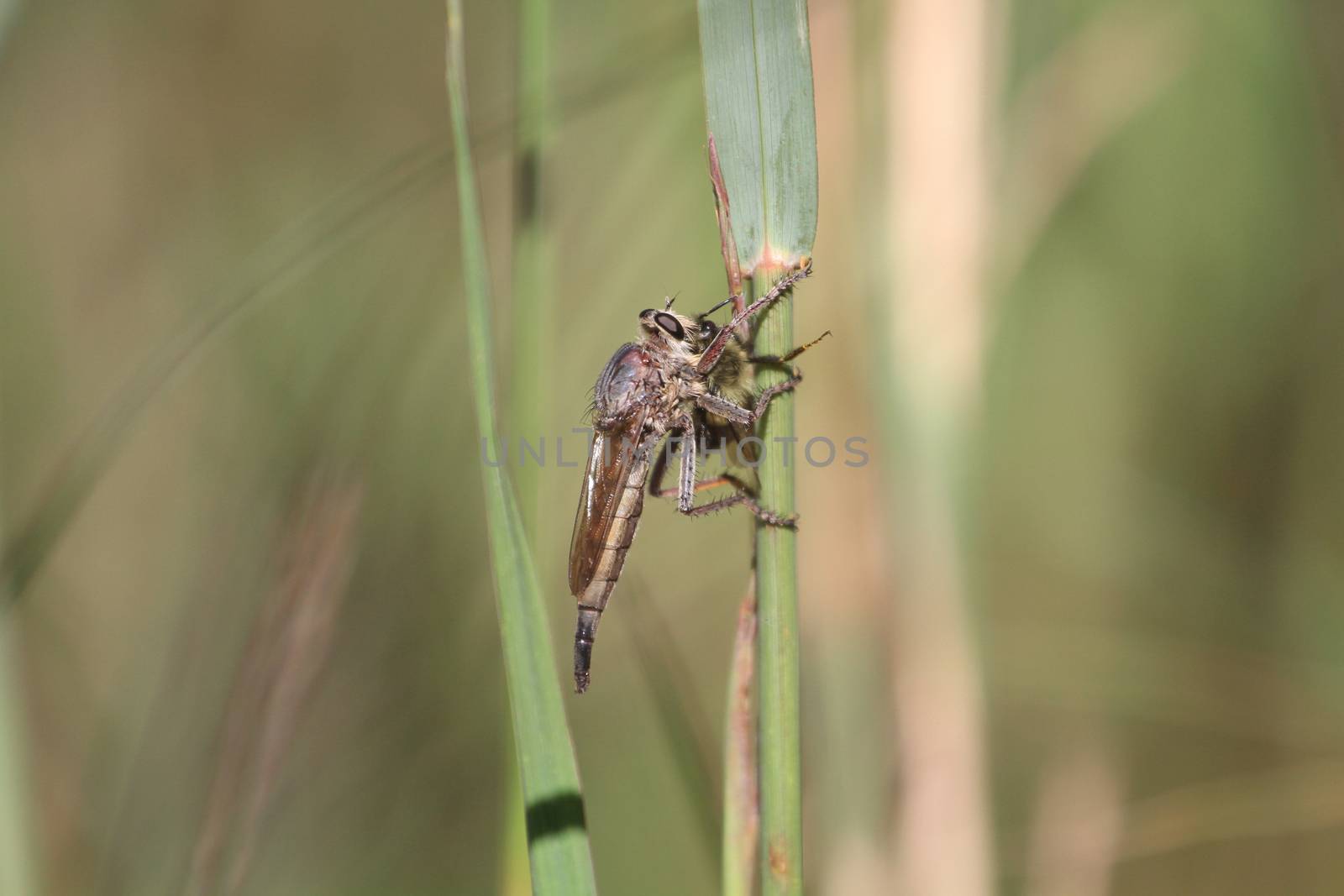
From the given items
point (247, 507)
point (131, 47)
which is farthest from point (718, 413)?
point (131, 47)

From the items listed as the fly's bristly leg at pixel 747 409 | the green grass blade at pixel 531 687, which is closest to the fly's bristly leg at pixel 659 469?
Answer: the fly's bristly leg at pixel 747 409

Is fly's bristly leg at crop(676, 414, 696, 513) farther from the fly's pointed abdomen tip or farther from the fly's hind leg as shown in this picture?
the fly's pointed abdomen tip

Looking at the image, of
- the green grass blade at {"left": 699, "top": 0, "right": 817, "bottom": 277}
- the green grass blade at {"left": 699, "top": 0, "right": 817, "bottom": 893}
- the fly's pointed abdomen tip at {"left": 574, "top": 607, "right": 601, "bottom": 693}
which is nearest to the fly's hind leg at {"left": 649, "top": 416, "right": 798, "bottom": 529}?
the fly's pointed abdomen tip at {"left": 574, "top": 607, "right": 601, "bottom": 693}

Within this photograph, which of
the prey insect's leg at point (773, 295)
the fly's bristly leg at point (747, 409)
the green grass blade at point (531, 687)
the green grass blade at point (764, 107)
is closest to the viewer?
the green grass blade at point (531, 687)

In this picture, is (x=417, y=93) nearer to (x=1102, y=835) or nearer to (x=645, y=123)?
(x=645, y=123)

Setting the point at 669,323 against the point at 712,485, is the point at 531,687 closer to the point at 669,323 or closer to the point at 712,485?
the point at 712,485

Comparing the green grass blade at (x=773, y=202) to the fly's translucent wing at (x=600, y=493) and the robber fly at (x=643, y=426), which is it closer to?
the robber fly at (x=643, y=426)

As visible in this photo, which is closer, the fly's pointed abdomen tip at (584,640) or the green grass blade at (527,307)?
the green grass blade at (527,307)
